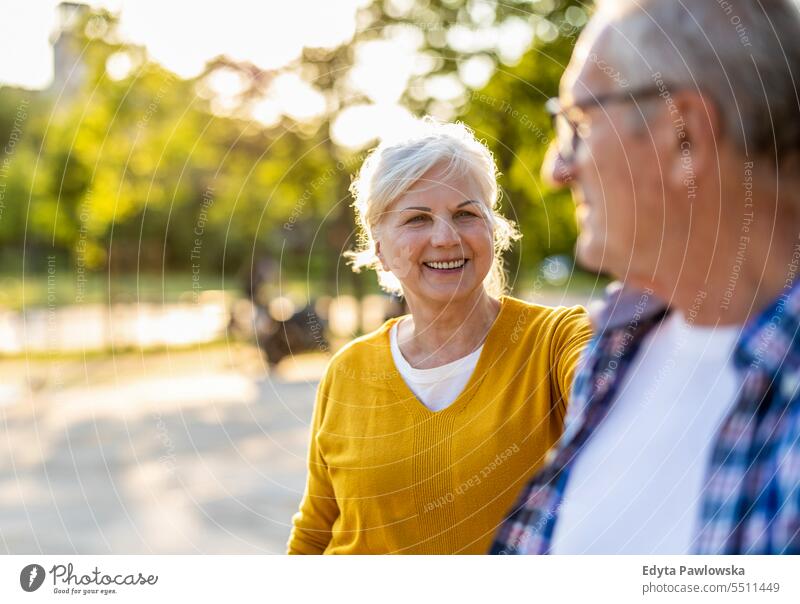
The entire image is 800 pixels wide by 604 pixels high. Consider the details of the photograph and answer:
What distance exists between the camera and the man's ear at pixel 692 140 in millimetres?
919

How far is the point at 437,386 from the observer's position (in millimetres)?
1854

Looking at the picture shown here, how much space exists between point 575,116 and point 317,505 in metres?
1.20

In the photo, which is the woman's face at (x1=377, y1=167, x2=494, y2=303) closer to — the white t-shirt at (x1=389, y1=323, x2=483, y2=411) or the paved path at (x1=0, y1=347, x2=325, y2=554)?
the white t-shirt at (x1=389, y1=323, x2=483, y2=411)

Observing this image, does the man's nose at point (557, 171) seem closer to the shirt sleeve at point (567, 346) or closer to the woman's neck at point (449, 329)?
the shirt sleeve at point (567, 346)

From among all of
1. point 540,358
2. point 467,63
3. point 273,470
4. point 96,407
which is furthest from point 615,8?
point 96,407

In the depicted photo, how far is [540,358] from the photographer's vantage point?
173 centimetres

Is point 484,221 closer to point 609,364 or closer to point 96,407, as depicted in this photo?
point 609,364

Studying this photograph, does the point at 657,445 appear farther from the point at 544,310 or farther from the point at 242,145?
the point at 242,145

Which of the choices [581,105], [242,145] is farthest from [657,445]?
[242,145]

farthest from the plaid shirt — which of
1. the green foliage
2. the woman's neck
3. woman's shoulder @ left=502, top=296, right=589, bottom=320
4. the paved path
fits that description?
the paved path

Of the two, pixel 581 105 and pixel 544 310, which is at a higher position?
pixel 581 105

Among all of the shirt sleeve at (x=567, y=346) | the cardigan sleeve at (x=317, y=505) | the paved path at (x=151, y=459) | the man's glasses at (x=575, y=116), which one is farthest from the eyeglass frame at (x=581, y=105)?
the paved path at (x=151, y=459)

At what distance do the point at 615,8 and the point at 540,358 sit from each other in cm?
87
